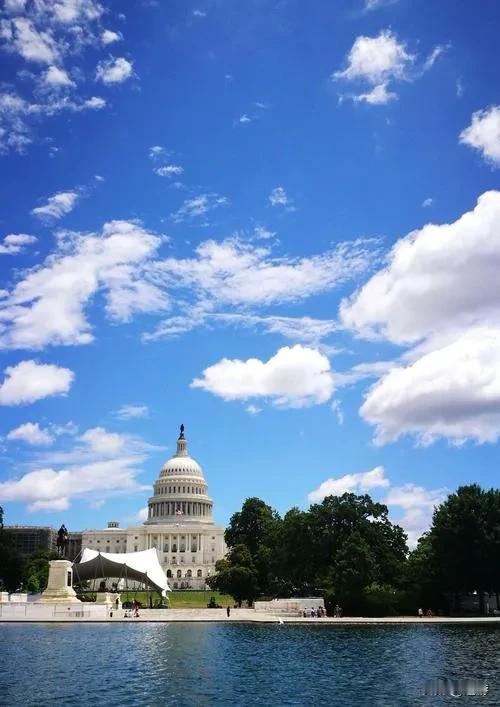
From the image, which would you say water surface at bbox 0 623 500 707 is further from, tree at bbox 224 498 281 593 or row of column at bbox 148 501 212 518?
row of column at bbox 148 501 212 518

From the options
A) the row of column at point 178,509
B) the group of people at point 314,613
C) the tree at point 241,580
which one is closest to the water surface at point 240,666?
the group of people at point 314,613

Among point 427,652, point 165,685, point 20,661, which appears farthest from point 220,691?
point 427,652

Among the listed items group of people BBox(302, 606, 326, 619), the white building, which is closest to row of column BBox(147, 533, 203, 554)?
the white building

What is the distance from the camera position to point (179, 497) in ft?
611

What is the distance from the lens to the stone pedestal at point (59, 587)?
2650 inches

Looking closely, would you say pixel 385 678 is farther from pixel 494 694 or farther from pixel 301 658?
pixel 301 658

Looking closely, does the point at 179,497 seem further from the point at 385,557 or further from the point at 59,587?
the point at 385,557

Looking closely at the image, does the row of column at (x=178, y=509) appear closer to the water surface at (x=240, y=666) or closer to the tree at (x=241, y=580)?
the tree at (x=241, y=580)

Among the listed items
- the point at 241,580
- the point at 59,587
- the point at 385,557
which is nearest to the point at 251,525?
the point at 241,580

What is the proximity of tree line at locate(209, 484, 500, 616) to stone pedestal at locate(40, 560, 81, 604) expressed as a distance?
1870 cm

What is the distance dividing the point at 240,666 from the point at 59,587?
43.8m

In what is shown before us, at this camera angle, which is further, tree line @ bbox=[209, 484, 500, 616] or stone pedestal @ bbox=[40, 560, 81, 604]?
stone pedestal @ bbox=[40, 560, 81, 604]

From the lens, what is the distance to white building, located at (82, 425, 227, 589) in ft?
596

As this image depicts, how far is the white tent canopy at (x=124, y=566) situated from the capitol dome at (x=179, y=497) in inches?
3795
